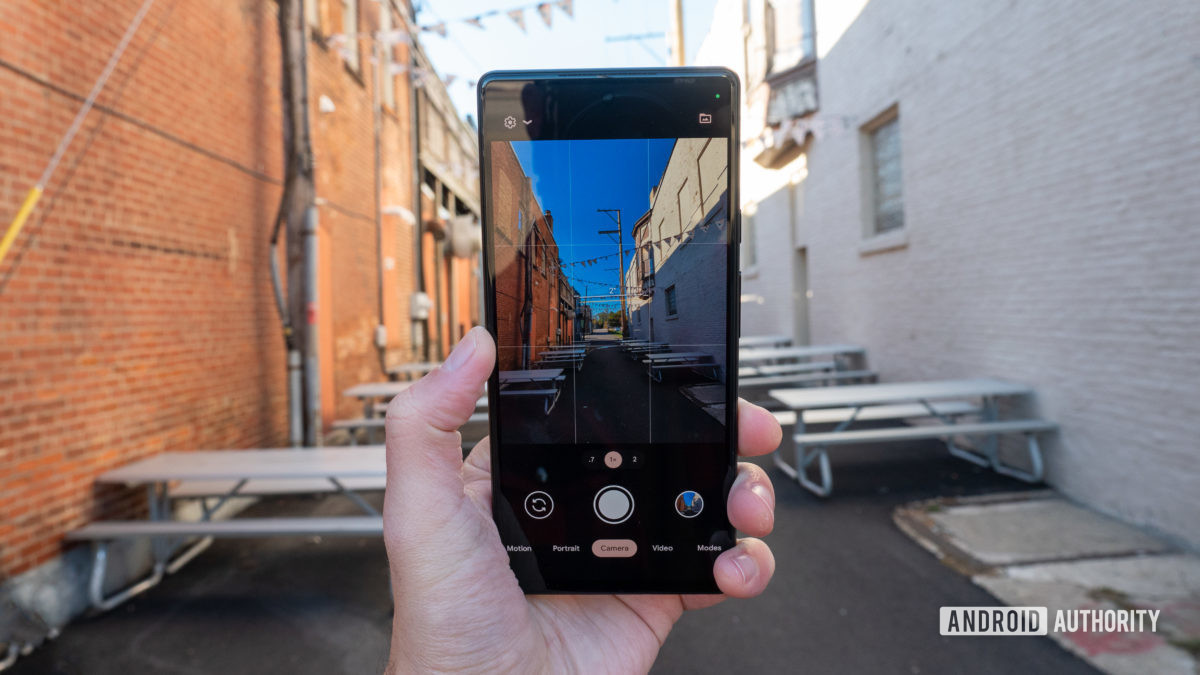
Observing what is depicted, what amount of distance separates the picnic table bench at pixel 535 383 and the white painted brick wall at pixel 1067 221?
408 centimetres

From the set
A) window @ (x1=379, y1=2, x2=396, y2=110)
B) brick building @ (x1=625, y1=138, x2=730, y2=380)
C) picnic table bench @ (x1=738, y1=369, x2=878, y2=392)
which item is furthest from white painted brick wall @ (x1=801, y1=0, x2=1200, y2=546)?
window @ (x1=379, y1=2, x2=396, y2=110)

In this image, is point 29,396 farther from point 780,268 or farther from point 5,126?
point 780,268

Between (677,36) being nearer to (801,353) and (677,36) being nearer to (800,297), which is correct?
(801,353)

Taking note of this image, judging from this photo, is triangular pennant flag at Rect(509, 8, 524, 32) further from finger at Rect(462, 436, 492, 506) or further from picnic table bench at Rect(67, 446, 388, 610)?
finger at Rect(462, 436, 492, 506)

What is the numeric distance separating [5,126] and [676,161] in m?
3.52

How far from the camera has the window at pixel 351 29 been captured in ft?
23.9

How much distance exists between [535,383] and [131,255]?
3723 millimetres

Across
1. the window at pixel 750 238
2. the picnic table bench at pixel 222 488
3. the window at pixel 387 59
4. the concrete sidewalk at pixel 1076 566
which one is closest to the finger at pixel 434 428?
the picnic table bench at pixel 222 488

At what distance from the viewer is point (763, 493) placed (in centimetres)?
117

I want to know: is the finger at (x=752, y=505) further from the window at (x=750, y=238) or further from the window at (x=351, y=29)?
the window at (x=750, y=238)

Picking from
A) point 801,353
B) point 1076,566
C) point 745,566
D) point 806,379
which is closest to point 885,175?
point 801,353

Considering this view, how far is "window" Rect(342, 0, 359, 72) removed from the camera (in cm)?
729

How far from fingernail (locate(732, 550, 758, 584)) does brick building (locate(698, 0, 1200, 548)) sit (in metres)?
3.79

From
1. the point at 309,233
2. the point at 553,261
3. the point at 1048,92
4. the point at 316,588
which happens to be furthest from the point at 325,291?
the point at 1048,92
